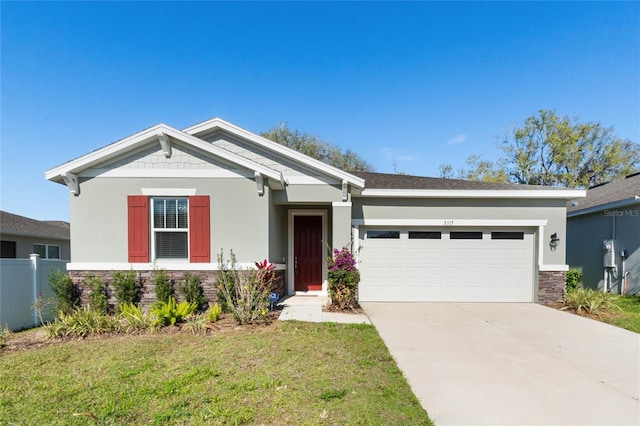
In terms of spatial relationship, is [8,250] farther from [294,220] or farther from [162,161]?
[294,220]

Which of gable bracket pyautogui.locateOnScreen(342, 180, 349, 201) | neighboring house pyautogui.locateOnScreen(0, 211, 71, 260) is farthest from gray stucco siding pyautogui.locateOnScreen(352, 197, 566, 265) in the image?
neighboring house pyautogui.locateOnScreen(0, 211, 71, 260)

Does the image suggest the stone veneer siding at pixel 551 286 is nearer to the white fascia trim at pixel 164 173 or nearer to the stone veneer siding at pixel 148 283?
the white fascia trim at pixel 164 173

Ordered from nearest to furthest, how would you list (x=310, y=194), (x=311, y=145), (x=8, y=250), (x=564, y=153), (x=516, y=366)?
1. (x=516, y=366)
2. (x=310, y=194)
3. (x=8, y=250)
4. (x=564, y=153)
5. (x=311, y=145)

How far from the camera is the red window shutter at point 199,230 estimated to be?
7.09 m

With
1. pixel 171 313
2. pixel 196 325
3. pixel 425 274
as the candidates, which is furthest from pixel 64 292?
pixel 425 274

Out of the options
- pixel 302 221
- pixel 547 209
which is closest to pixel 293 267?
pixel 302 221

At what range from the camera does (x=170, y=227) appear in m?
7.18

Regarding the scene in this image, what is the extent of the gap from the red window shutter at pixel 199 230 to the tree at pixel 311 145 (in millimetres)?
17688

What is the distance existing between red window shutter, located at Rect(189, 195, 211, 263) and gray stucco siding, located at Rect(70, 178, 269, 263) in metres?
0.12

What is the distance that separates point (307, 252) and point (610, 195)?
1167 centimetres

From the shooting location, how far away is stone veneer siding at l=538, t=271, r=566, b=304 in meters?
8.54

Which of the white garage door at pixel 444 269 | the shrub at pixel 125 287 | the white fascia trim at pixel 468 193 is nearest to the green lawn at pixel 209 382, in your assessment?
the shrub at pixel 125 287

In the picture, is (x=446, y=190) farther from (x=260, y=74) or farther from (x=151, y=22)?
(x=151, y=22)

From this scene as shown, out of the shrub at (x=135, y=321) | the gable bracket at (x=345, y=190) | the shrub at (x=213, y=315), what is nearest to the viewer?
the shrub at (x=135, y=321)
